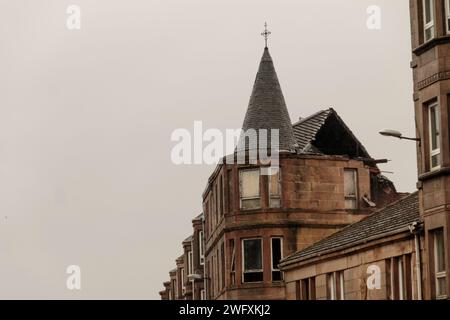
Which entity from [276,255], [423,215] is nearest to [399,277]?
[423,215]

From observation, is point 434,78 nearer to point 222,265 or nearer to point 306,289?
point 306,289

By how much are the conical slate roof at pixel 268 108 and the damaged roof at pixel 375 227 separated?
46.6 feet

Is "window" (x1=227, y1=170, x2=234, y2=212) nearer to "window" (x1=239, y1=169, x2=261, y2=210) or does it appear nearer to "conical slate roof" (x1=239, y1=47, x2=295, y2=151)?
"window" (x1=239, y1=169, x2=261, y2=210)

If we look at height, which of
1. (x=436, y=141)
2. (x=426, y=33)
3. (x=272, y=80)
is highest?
(x=272, y=80)

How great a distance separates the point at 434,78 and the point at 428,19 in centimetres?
187

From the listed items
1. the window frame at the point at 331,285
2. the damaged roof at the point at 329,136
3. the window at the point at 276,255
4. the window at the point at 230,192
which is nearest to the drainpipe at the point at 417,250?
the window frame at the point at 331,285

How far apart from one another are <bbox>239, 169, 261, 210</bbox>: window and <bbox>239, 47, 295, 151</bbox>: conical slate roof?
264 centimetres

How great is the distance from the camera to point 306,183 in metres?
71.6
